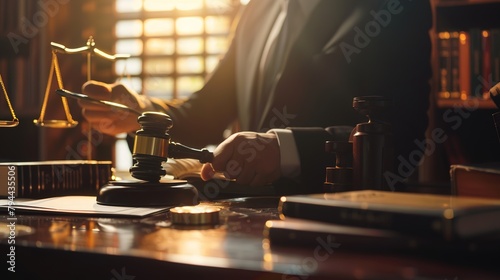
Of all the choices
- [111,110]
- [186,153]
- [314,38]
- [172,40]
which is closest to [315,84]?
[314,38]

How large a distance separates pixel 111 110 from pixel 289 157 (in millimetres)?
490

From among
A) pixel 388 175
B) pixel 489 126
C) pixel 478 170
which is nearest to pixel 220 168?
pixel 388 175

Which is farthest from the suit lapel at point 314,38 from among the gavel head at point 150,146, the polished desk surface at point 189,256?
the polished desk surface at point 189,256

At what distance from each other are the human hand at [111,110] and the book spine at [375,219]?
0.84 m

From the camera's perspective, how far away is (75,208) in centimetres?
87

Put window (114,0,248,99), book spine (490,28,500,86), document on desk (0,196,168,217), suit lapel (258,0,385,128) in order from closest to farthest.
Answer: document on desk (0,196,168,217) < suit lapel (258,0,385,128) < book spine (490,28,500,86) < window (114,0,248,99)

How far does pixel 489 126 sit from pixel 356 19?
1409mm

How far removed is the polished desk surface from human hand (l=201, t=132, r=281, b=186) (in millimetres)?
310

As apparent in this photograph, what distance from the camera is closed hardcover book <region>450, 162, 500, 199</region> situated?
86 centimetres

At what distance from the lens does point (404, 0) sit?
1526mm

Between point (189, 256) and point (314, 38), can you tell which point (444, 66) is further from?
point (189, 256)

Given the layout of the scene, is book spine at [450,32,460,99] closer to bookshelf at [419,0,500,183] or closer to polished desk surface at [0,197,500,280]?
bookshelf at [419,0,500,183]

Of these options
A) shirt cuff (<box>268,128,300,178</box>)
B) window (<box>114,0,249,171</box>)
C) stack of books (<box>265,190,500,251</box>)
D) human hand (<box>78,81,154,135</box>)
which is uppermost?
window (<box>114,0,249,171</box>)

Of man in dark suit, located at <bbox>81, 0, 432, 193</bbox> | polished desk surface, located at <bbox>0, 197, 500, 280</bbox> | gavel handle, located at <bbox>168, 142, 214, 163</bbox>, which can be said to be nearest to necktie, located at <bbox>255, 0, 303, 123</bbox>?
man in dark suit, located at <bbox>81, 0, 432, 193</bbox>
